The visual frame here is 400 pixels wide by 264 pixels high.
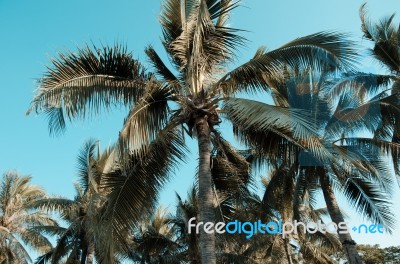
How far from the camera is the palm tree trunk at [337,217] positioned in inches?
390

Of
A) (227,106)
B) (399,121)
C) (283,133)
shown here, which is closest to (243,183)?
(283,133)

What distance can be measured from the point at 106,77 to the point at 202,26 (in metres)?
2.37

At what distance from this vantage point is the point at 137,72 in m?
9.21

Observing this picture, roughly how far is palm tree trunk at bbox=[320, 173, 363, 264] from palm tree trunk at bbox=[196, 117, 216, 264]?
3990mm

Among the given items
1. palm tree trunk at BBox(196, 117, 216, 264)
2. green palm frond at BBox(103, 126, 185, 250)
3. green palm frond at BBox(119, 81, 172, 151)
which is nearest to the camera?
palm tree trunk at BBox(196, 117, 216, 264)

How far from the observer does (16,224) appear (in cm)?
2006

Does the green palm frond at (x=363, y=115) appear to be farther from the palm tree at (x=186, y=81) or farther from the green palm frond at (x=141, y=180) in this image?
the green palm frond at (x=141, y=180)

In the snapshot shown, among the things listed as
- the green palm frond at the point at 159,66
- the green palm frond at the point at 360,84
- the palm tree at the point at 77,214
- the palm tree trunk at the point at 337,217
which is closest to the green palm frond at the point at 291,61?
the green palm frond at the point at 159,66

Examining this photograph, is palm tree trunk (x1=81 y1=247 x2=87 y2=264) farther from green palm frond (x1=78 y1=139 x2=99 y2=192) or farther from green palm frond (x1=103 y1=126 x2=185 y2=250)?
green palm frond (x1=103 y1=126 x2=185 y2=250)

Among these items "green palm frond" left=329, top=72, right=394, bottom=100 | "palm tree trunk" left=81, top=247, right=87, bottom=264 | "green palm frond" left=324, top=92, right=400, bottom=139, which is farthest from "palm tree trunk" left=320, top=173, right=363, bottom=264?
"palm tree trunk" left=81, top=247, right=87, bottom=264

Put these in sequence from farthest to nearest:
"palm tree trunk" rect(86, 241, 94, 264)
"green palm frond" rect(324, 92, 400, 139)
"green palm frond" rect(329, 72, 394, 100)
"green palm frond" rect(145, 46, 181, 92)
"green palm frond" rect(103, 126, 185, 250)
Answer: "palm tree trunk" rect(86, 241, 94, 264) < "green palm frond" rect(329, 72, 394, 100) < "green palm frond" rect(324, 92, 400, 139) < "green palm frond" rect(145, 46, 181, 92) < "green palm frond" rect(103, 126, 185, 250)

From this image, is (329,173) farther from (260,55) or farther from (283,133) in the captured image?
(260,55)

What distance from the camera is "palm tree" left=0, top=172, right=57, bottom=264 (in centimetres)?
1912

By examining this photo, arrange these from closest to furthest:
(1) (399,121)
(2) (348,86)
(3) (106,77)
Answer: (3) (106,77)
(1) (399,121)
(2) (348,86)
